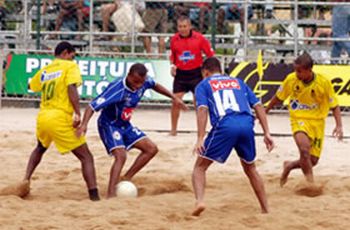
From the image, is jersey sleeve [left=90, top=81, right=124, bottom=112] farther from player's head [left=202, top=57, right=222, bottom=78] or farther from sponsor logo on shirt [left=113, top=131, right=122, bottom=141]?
player's head [left=202, top=57, right=222, bottom=78]

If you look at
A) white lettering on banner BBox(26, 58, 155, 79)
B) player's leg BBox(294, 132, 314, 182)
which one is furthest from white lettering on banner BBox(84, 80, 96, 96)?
player's leg BBox(294, 132, 314, 182)

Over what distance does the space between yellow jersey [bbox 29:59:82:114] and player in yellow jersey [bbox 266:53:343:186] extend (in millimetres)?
2450

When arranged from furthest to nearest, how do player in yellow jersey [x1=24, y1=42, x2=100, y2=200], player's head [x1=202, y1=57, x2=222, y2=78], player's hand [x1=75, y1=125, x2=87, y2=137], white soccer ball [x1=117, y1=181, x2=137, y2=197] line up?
white soccer ball [x1=117, y1=181, x2=137, y2=197] → player in yellow jersey [x1=24, y1=42, x2=100, y2=200] → player's hand [x1=75, y1=125, x2=87, y2=137] → player's head [x1=202, y1=57, x2=222, y2=78]

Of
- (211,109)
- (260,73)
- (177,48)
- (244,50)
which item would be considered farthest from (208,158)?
(244,50)

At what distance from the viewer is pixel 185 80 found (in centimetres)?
1619

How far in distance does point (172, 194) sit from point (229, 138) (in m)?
1.82

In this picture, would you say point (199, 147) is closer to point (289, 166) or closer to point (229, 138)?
point (229, 138)

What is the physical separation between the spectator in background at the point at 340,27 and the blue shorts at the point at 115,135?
10.2 m

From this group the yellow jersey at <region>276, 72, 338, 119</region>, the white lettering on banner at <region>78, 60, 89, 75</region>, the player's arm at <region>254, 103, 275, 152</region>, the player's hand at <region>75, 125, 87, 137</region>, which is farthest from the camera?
the white lettering on banner at <region>78, 60, 89, 75</region>

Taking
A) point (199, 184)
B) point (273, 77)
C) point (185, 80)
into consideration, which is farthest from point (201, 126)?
point (273, 77)

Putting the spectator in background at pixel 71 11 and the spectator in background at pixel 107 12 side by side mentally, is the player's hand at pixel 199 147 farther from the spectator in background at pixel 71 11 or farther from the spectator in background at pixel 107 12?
the spectator in background at pixel 71 11

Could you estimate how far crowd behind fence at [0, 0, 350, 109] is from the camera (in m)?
20.2

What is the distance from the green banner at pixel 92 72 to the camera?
1892 centimetres

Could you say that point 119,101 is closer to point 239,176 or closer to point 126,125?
point 126,125
